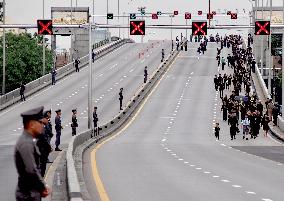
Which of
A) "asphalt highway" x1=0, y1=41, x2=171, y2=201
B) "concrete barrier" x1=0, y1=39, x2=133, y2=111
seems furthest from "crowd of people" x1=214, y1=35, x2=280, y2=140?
"concrete barrier" x1=0, y1=39, x2=133, y2=111

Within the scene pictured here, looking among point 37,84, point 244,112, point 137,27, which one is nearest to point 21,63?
point 37,84

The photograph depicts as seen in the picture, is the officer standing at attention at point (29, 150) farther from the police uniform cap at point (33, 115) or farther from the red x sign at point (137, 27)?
the red x sign at point (137, 27)

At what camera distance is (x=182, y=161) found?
107ft

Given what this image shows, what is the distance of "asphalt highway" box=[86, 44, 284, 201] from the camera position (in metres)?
20.6

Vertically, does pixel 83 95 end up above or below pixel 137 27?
below

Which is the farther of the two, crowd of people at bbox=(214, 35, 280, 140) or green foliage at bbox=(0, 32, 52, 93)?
green foliage at bbox=(0, 32, 52, 93)

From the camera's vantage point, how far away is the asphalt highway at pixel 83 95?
180 ft

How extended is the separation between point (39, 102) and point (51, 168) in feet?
174

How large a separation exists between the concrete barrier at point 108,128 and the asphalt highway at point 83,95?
1.14 m

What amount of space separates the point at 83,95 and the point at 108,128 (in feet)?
90.8

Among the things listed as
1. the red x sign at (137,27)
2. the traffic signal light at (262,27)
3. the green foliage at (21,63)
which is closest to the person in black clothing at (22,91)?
the red x sign at (137,27)

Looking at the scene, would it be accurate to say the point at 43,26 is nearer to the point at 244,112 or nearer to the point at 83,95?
the point at 244,112

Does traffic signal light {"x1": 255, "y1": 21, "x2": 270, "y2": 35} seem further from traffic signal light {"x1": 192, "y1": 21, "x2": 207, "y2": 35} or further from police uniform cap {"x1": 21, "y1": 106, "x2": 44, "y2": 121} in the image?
police uniform cap {"x1": 21, "y1": 106, "x2": 44, "y2": 121}

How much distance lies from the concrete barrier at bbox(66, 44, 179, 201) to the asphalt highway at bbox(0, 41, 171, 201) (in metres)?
1.14
